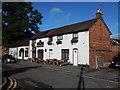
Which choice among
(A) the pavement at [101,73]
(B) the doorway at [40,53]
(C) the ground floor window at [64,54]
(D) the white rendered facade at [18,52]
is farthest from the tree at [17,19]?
(A) the pavement at [101,73]

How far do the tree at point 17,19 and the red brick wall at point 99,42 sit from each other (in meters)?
25.5

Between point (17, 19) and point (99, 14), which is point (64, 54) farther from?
point (17, 19)

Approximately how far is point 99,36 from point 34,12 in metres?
30.0

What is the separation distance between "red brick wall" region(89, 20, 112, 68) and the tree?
83.6 feet

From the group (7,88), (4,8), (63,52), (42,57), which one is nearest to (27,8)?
(4,8)

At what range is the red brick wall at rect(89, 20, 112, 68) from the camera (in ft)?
70.1

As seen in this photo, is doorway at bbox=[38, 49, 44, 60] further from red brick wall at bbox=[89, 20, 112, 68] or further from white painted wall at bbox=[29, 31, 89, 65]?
red brick wall at bbox=[89, 20, 112, 68]

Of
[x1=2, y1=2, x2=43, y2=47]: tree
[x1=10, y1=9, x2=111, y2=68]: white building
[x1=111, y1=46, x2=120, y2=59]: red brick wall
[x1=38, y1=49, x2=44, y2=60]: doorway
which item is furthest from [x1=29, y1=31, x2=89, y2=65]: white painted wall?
[x1=2, y1=2, x2=43, y2=47]: tree

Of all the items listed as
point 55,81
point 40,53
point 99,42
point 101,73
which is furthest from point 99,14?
point 55,81

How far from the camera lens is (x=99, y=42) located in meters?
23.0

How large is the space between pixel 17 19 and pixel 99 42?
103 feet

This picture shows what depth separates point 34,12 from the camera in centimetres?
4791

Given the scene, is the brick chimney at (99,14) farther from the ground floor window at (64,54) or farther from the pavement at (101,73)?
the pavement at (101,73)

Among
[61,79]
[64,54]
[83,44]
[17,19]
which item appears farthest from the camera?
[17,19]
